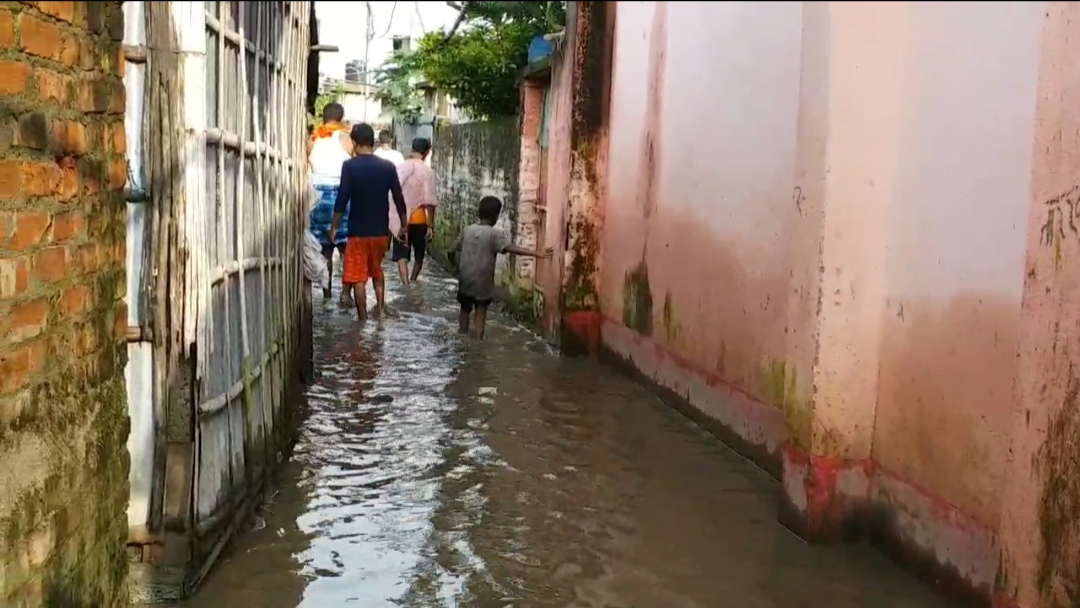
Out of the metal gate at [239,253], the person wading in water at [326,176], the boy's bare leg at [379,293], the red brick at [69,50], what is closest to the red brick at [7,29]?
the red brick at [69,50]

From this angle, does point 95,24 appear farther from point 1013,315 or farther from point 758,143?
point 758,143

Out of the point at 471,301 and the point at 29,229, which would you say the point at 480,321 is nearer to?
the point at 471,301

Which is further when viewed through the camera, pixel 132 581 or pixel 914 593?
pixel 914 593

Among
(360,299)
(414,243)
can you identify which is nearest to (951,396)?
(360,299)

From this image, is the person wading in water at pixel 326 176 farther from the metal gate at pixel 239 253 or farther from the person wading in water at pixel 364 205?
the metal gate at pixel 239 253

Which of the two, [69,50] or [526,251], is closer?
[69,50]

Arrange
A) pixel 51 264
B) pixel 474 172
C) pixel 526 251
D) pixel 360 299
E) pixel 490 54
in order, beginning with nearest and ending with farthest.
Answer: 1. pixel 51 264
2. pixel 526 251
3. pixel 360 299
4. pixel 490 54
5. pixel 474 172

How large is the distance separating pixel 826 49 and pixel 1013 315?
1.11 meters

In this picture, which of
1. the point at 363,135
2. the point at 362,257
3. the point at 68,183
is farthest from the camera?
the point at 362,257

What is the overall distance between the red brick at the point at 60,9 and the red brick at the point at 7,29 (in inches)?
5.2

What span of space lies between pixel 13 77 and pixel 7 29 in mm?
97

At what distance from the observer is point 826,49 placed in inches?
159

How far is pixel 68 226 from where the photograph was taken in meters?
2.79

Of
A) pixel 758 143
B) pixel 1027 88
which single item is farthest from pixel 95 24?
pixel 758 143
